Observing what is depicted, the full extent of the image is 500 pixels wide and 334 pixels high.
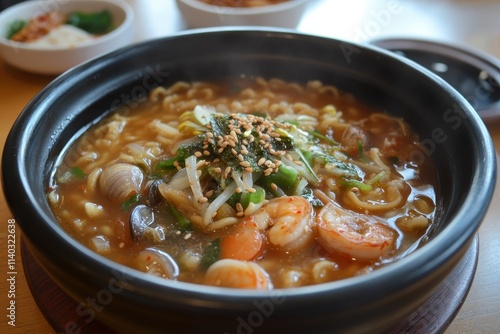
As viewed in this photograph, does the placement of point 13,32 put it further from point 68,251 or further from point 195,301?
point 195,301

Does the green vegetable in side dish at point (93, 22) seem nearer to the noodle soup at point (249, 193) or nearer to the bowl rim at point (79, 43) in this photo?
the bowl rim at point (79, 43)

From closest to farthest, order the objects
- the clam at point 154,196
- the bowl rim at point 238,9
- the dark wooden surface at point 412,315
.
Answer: the dark wooden surface at point 412,315 → the clam at point 154,196 → the bowl rim at point 238,9

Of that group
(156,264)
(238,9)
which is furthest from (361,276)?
(238,9)

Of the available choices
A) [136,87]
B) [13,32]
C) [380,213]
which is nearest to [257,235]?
[380,213]

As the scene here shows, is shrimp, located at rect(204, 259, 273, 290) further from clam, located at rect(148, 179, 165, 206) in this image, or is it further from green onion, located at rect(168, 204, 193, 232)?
clam, located at rect(148, 179, 165, 206)

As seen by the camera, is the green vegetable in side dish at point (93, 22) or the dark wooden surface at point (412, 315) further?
the green vegetable in side dish at point (93, 22)

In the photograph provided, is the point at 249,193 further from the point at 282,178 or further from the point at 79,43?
the point at 79,43

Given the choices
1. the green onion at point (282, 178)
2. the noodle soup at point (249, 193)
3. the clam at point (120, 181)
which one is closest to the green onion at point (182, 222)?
the noodle soup at point (249, 193)
